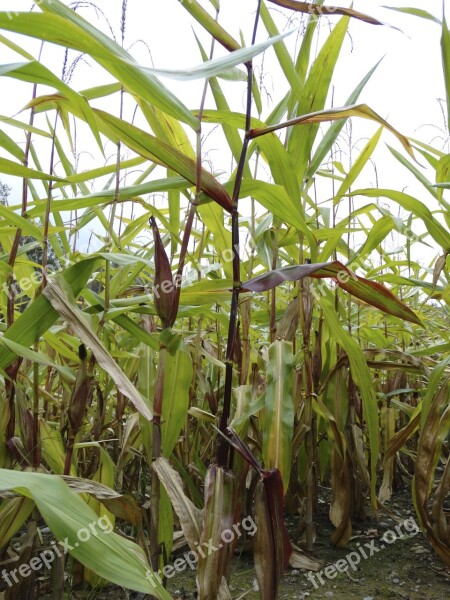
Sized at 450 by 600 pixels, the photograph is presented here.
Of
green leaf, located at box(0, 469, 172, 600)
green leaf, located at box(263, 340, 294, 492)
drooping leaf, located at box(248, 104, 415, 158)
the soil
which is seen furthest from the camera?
the soil

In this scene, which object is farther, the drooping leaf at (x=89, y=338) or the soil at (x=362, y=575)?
the soil at (x=362, y=575)

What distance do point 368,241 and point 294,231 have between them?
164mm

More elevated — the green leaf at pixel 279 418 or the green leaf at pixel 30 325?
the green leaf at pixel 30 325

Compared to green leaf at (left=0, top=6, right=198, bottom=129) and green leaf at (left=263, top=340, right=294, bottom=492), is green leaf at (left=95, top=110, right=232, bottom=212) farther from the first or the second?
green leaf at (left=263, top=340, right=294, bottom=492)

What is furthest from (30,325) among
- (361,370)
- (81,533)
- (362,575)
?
(362,575)

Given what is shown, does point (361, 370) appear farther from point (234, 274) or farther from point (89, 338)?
point (89, 338)

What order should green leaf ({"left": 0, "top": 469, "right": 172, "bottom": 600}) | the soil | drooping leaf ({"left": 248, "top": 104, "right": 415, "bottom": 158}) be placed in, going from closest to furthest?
green leaf ({"left": 0, "top": 469, "right": 172, "bottom": 600})
drooping leaf ({"left": 248, "top": 104, "right": 415, "bottom": 158})
the soil

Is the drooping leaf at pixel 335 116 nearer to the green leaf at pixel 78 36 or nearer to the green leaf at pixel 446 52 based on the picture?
the green leaf at pixel 78 36

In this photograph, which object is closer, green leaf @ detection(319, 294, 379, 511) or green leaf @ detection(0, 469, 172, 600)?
green leaf @ detection(0, 469, 172, 600)

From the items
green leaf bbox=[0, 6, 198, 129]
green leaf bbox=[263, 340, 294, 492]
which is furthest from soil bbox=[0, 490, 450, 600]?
green leaf bbox=[0, 6, 198, 129]

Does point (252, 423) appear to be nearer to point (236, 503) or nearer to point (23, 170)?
point (236, 503)

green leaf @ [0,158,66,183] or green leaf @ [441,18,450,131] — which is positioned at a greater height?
green leaf @ [441,18,450,131]

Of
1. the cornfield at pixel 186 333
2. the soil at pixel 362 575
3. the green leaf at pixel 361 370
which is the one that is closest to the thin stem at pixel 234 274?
the cornfield at pixel 186 333

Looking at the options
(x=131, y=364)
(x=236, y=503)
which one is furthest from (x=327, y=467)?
(x=236, y=503)
